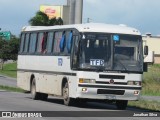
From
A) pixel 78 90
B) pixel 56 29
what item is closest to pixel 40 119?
pixel 78 90

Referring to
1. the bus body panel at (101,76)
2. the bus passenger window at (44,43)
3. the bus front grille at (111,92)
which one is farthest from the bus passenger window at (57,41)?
the bus front grille at (111,92)

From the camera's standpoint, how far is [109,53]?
2605 cm

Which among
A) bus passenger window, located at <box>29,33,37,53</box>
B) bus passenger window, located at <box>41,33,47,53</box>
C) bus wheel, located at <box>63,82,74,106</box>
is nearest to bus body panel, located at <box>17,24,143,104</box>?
bus wheel, located at <box>63,82,74,106</box>

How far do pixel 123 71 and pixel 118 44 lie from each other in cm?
105

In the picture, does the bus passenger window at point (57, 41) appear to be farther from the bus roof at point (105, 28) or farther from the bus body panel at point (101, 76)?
the bus roof at point (105, 28)

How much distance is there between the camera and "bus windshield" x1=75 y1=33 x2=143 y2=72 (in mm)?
25891

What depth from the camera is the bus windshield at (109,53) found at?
25891 millimetres

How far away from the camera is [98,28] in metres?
26.5

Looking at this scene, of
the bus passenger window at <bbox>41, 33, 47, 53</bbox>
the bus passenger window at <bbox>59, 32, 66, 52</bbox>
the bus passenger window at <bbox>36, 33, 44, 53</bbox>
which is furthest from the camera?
the bus passenger window at <bbox>36, 33, 44, 53</bbox>

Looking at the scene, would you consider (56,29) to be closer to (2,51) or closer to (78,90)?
(78,90)

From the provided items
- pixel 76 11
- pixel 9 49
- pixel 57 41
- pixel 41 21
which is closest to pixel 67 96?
pixel 57 41

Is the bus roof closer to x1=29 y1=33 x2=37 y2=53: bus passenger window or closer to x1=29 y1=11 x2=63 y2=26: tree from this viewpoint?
x1=29 y1=33 x2=37 y2=53: bus passenger window

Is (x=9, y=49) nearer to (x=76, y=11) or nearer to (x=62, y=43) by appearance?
(x=76, y=11)

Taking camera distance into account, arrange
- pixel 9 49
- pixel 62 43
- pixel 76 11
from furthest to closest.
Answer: pixel 9 49
pixel 76 11
pixel 62 43
